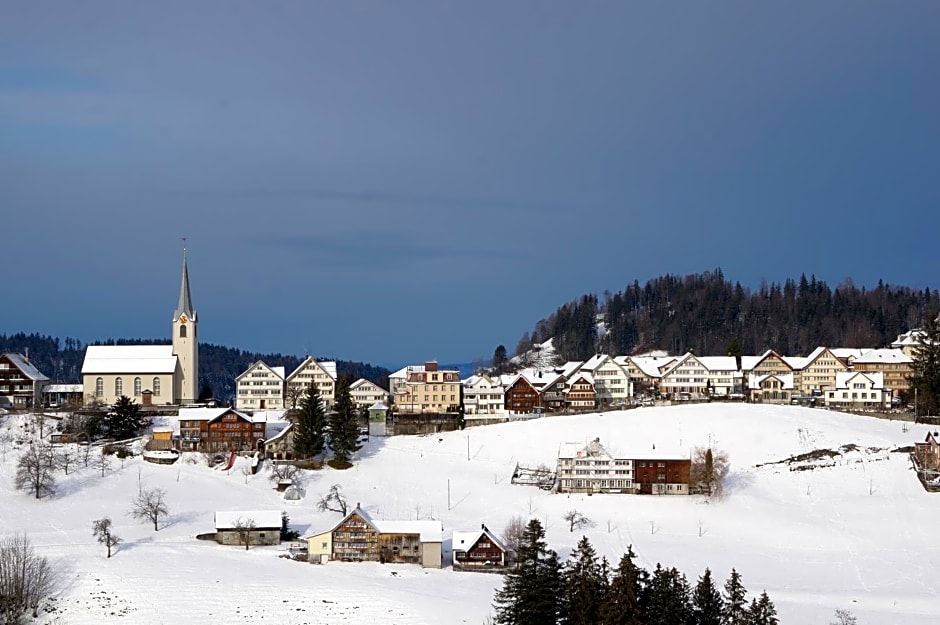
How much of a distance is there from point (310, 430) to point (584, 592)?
38.0 metres

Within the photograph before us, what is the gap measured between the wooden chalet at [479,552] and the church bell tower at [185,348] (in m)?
43.5

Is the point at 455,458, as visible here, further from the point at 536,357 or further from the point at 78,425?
the point at 536,357

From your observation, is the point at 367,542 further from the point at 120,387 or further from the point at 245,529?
the point at 120,387

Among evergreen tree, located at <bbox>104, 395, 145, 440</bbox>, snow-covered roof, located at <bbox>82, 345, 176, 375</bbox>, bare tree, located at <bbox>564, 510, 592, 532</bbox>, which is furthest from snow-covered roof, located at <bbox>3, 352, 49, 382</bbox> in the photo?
bare tree, located at <bbox>564, 510, 592, 532</bbox>

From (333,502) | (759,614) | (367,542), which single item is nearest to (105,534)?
(367,542)

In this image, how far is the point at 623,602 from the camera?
40.3 metres

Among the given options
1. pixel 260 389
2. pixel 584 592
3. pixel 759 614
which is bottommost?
pixel 759 614

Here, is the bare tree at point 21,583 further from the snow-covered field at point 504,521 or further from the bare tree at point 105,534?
the bare tree at point 105,534

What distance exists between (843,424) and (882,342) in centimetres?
5832

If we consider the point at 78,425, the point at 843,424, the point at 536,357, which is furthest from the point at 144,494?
the point at 536,357

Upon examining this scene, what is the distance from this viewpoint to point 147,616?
159ft

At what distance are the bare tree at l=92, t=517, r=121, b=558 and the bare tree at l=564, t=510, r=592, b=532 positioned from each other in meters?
24.2

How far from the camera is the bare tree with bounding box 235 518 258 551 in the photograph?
6038 centimetres

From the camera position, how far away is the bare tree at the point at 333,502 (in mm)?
67750
